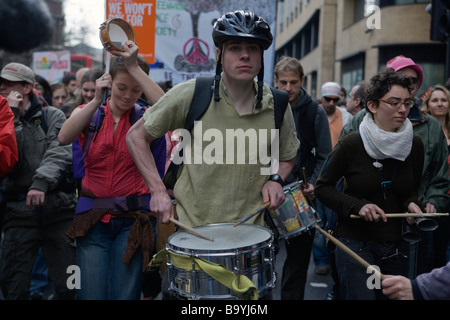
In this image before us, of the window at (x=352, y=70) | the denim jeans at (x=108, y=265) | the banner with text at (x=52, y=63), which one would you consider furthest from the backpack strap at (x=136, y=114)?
the window at (x=352, y=70)

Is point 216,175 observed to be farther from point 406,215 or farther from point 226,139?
point 406,215

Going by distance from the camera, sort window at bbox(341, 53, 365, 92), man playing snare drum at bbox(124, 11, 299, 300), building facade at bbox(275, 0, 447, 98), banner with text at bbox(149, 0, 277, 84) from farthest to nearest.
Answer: window at bbox(341, 53, 365, 92), building facade at bbox(275, 0, 447, 98), banner with text at bbox(149, 0, 277, 84), man playing snare drum at bbox(124, 11, 299, 300)

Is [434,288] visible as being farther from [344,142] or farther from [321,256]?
[321,256]

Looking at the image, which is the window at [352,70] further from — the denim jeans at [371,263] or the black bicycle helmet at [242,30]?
the black bicycle helmet at [242,30]

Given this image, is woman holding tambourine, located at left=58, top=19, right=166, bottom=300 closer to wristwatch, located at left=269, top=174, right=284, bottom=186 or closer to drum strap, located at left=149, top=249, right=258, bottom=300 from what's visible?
wristwatch, located at left=269, top=174, right=284, bottom=186

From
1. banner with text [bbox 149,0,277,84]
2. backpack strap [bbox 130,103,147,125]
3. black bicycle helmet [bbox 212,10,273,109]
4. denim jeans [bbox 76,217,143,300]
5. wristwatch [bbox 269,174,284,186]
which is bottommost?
denim jeans [bbox 76,217,143,300]

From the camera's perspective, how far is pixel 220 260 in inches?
94.4

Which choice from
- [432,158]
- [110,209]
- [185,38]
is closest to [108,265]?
[110,209]

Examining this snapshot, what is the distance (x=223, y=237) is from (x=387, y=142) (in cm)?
153

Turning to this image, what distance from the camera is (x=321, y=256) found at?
21.8 ft

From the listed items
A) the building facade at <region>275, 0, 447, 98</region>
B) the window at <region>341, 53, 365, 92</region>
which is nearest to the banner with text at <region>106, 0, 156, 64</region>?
the building facade at <region>275, 0, 447, 98</region>

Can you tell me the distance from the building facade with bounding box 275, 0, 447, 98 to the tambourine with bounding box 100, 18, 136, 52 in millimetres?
7563

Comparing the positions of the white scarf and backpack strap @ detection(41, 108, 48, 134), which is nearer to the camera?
the white scarf

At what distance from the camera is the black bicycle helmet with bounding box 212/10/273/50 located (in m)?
2.73
